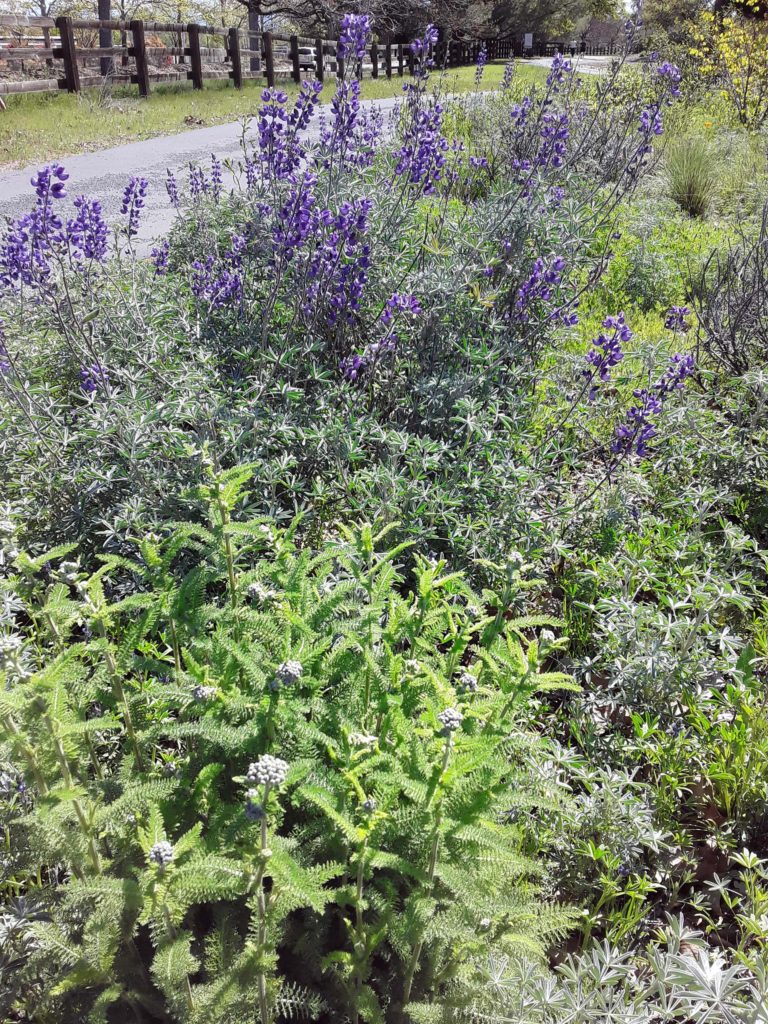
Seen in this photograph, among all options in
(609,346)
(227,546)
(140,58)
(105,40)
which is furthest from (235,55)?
(227,546)

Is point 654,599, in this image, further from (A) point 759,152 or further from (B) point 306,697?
(A) point 759,152

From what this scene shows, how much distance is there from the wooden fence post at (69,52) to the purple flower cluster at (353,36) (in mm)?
16245

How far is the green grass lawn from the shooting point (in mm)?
11156

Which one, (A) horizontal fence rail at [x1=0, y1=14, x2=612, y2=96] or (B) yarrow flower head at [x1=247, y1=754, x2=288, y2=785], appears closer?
(B) yarrow flower head at [x1=247, y1=754, x2=288, y2=785]

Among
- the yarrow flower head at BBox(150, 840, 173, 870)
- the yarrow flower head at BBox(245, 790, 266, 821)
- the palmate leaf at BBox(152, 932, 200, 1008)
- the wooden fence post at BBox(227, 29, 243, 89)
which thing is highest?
the wooden fence post at BBox(227, 29, 243, 89)

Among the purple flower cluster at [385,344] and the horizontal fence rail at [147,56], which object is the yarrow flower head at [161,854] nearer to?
the purple flower cluster at [385,344]

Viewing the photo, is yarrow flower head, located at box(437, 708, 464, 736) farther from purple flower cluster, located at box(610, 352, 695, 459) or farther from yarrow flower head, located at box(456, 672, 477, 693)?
purple flower cluster, located at box(610, 352, 695, 459)

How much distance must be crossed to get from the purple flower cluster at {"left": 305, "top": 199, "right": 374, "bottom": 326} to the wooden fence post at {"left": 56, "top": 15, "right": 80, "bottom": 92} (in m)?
16.7

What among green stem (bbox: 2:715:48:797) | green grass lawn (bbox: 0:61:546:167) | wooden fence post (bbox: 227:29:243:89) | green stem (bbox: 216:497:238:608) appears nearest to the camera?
green stem (bbox: 2:715:48:797)

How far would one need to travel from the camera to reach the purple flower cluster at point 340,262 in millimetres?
3266

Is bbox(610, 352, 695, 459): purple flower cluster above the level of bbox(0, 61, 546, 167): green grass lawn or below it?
below

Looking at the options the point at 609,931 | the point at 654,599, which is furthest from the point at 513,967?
the point at 654,599

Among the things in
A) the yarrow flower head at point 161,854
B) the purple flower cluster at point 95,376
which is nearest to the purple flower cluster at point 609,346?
the purple flower cluster at point 95,376

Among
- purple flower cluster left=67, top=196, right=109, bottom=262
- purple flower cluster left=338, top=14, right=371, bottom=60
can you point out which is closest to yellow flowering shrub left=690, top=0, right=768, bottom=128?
purple flower cluster left=338, top=14, right=371, bottom=60
